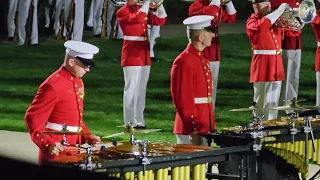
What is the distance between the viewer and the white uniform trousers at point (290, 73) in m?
9.34

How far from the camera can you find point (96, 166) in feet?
12.2

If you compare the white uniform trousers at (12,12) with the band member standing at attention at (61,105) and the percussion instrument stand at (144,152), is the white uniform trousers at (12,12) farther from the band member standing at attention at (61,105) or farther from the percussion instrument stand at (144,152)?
the percussion instrument stand at (144,152)

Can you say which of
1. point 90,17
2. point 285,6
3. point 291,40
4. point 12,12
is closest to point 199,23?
point 285,6

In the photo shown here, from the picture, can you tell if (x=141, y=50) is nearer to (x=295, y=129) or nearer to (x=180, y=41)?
(x=295, y=129)

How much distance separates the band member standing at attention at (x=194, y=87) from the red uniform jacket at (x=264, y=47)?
8.03ft

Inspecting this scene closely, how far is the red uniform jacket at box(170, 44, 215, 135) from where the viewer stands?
207 inches

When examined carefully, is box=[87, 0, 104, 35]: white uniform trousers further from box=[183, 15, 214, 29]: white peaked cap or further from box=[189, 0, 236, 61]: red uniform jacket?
box=[183, 15, 214, 29]: white peaked cap

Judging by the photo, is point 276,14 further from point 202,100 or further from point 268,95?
point 202,100

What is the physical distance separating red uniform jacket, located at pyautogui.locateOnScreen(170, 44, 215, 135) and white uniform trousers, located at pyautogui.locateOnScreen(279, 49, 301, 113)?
3.88m

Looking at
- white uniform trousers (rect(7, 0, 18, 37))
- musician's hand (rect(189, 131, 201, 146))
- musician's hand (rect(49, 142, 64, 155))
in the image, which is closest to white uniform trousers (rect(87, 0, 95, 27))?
white uniform trousers (rect(7, 0, 18, 37))

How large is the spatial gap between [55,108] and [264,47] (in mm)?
4051

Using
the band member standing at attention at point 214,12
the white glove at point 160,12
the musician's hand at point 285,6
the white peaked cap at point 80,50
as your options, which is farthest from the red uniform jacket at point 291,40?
the white peaked cap at point 80,50

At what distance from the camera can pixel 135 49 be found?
852cm

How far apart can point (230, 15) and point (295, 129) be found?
3.67 meters
